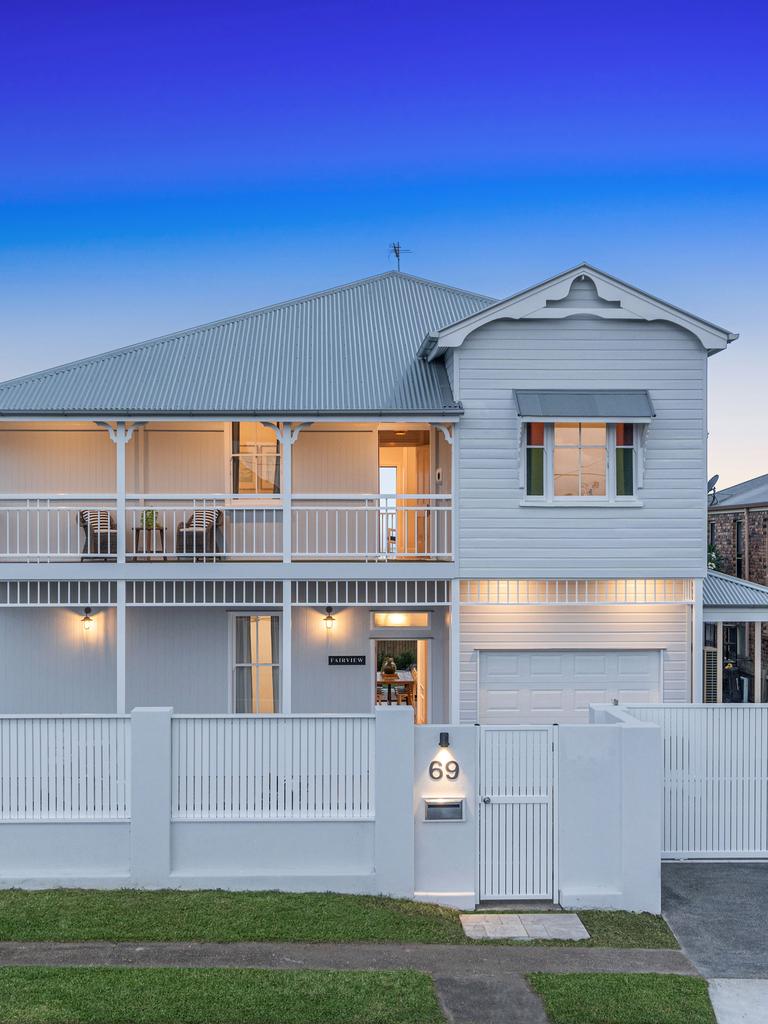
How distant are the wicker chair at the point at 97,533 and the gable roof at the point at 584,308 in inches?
240

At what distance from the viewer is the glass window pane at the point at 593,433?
13062 millimetres

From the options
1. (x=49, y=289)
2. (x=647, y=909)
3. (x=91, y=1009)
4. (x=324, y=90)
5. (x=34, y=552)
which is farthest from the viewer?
(x=49, y=289)

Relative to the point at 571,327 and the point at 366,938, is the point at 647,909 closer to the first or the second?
the point at 366,938

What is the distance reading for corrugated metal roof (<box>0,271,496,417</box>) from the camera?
42.3 ft

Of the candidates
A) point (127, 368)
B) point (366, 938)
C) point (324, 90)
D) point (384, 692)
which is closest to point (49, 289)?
point (324, 90)

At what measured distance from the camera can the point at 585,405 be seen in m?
12.8

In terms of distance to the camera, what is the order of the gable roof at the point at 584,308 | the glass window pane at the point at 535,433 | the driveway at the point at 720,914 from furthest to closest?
the glass window pane at the point at 535,433 < the gable roof at the point at 584,308 < the driveway at the point at 720,914

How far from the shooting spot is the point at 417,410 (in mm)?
12641

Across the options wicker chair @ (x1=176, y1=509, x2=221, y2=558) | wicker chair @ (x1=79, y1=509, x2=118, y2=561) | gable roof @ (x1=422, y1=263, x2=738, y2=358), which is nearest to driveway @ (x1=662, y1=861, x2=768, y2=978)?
gable roof @ (x1=422, y1=263, x2=738, y2=358)

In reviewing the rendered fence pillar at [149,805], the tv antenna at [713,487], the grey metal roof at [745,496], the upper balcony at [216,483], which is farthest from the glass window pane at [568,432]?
the grey metal roof at [745,496]

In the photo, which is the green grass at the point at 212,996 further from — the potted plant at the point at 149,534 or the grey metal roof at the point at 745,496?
the grey metal roof at the point at 745,496

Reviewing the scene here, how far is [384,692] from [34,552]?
6567 millimetres

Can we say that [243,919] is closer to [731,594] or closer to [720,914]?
[720,914]

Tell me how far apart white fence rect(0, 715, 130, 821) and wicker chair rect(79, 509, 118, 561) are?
4800mm
